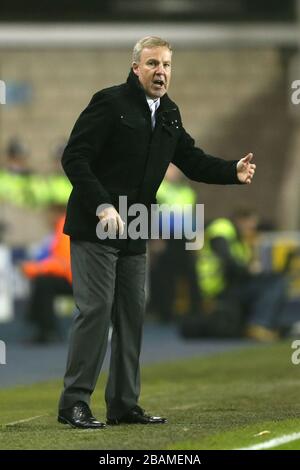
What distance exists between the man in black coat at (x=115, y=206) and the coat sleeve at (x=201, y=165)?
1cm

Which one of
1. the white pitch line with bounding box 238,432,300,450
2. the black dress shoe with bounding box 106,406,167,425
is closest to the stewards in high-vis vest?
the black dress shoe with bounding box 106,406,167,425

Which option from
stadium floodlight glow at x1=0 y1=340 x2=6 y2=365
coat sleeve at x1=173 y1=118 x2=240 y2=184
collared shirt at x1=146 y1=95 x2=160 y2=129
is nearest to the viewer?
collared shirt at x1=146 y1=95 x2=160 y2=129

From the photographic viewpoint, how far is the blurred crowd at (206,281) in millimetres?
16984

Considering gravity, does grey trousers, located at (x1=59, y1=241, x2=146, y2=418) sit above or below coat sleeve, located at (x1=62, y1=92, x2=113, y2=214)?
below

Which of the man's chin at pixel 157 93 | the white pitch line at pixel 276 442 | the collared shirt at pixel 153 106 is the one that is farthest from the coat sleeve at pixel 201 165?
the white pitch line at pixel 276 442

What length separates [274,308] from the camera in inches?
672

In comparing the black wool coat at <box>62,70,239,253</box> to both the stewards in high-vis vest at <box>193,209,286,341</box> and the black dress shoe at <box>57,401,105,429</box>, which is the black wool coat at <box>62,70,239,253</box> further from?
the stewards in high-vis vest at <box>193,209,286,341</box>

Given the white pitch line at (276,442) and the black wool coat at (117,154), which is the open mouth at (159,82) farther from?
the white pitch line at (276,442)

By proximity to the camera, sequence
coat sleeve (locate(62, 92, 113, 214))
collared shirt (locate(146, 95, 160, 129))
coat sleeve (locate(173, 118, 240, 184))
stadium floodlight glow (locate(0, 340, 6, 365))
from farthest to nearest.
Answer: stadium floodlight glow (locate(0, 340, 6, 365)) → coat sleeve (locate(173, 118, 240, 184)) → collared shirt (locate(146, 95, 160, 129)) → coat sleeve (locate(62, 92, 113, 214))

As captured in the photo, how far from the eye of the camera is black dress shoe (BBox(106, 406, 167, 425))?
8.41 metres

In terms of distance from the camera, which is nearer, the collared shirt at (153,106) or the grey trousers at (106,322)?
the grey trousers at (106,322)

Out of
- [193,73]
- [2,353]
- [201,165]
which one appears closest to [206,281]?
[2,353]

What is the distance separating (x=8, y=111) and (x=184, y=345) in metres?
8.99

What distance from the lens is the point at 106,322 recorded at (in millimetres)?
8266
